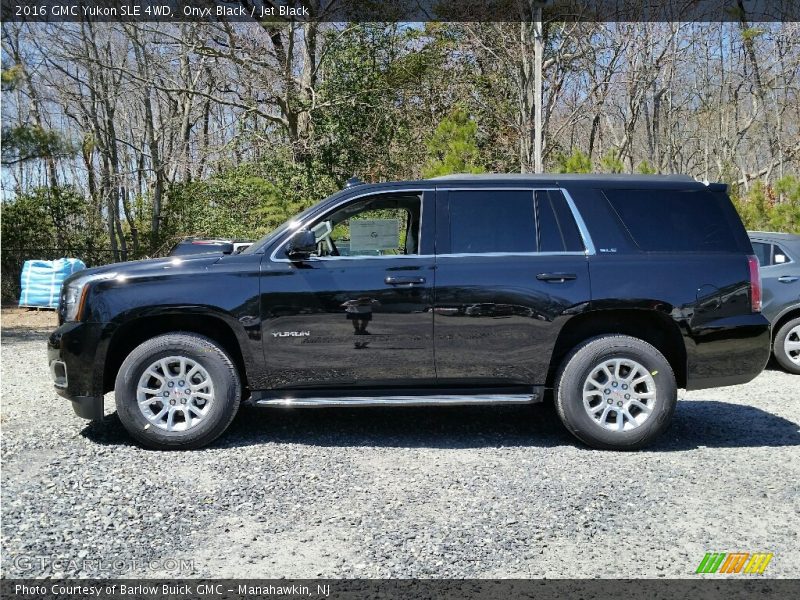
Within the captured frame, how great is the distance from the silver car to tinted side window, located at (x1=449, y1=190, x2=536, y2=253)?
191 inches

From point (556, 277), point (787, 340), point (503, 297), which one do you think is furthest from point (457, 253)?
point (787, 340)

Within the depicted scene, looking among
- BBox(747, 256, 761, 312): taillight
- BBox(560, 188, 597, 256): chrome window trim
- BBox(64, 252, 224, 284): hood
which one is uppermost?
BBox(560, 188, 597, 256): chrome window trim

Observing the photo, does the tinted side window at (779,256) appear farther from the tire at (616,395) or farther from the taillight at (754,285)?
the tire at (616,395)

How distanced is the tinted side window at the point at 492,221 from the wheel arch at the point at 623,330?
710mm

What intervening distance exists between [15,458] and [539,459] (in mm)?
3717

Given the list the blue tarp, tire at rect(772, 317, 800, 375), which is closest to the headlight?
tire at rect(772, 317, 800, 375)

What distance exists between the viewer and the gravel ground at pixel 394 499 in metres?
3.70

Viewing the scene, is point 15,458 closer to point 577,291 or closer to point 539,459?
point 539,459

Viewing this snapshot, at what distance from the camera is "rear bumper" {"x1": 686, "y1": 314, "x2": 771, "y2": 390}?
573 centimetres

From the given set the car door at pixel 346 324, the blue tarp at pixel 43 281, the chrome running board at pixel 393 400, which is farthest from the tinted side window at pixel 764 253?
the blue tarp at pixel 43 281

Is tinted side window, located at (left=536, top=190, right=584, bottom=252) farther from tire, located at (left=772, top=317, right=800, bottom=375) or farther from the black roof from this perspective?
tire, located at (left=772, top=317, right=800, bottom=375)

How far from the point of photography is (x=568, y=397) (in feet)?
18.5

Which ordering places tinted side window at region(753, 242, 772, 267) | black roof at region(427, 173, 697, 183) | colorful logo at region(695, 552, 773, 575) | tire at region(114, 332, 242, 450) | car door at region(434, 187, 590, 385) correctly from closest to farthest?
colorful logo at region(695, 552, 773, 575), tire at region(114, 332, 242, 450), car door at region(434, 187, 590, 385), black roof at region(427, 173, 697, 183), tinted side window at region(753, 242, 772, 267)

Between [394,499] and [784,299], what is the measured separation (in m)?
6.78
